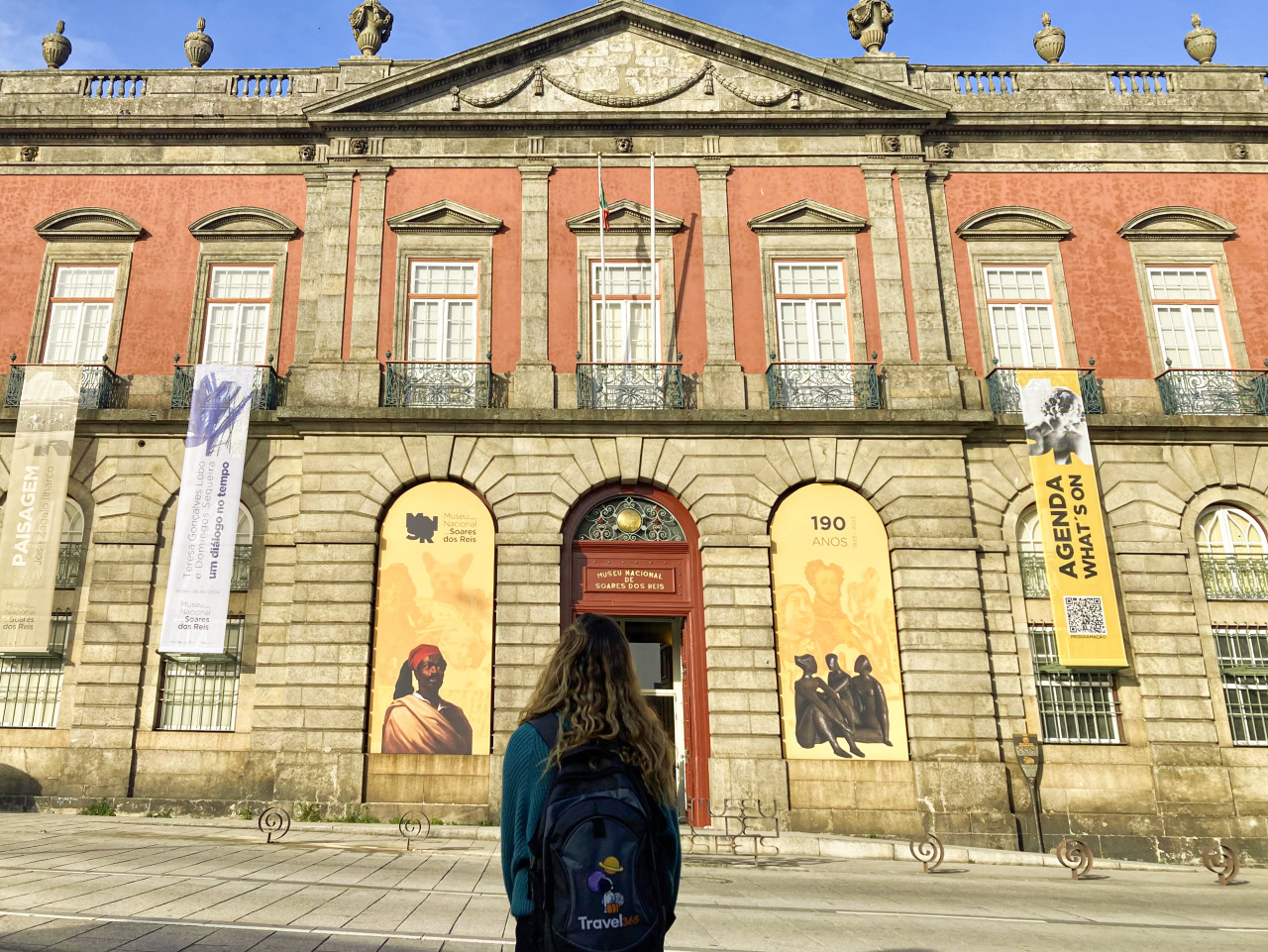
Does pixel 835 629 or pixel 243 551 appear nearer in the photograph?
pixel 835 629

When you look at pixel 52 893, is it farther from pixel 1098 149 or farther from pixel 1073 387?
pixel 1098 149

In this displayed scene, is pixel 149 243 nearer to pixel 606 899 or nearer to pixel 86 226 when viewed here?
pixel 86 226

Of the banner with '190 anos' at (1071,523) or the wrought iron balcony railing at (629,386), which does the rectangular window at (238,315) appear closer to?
the wrought iron balcony railing at (629,386)

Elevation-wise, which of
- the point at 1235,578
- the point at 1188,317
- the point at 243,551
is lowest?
the point at 1235,578

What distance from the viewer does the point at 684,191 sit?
18.2 metres

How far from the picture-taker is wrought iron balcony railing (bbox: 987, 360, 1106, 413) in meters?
17.0

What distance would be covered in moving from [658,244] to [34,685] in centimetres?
1361

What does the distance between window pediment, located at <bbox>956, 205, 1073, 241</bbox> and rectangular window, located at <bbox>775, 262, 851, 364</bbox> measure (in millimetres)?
2906

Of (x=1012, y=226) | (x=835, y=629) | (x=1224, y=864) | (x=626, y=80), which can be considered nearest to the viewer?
(x=1224, y=864)

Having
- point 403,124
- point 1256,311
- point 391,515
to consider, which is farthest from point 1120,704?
point 403,124

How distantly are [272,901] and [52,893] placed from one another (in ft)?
5.73

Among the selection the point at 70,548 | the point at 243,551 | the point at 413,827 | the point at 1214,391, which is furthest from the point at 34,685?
the point at 1214,391

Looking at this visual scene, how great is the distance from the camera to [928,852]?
44.7 ft

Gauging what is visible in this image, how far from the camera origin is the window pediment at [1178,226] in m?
18.2
